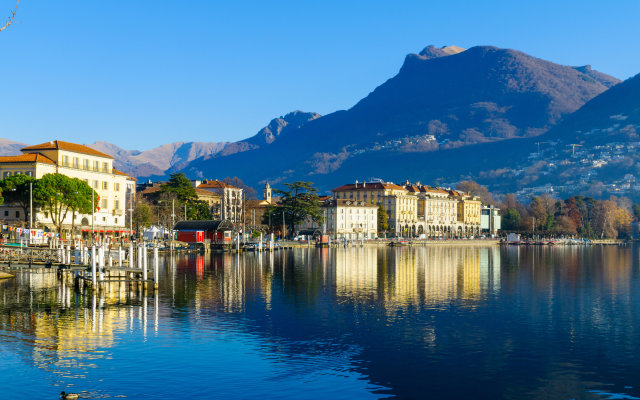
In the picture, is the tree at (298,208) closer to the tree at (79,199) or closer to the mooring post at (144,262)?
the tree at (79,199)

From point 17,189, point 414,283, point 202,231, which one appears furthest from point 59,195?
point 414,283

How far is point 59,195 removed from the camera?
93.0m

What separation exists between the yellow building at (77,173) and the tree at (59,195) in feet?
7.00

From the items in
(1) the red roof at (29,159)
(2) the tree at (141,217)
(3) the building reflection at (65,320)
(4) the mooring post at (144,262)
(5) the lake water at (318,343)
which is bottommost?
(5) the lake water at (318,343)

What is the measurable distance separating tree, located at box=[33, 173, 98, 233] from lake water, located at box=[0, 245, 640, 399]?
36823mm

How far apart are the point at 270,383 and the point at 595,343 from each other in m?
17.0

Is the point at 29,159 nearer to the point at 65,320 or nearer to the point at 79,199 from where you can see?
the point at 79,199

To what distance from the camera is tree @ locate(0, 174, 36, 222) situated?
93562 mm

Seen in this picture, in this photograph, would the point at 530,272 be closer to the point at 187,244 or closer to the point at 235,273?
the point at 235,273

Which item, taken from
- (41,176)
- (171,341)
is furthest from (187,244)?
(171,341)

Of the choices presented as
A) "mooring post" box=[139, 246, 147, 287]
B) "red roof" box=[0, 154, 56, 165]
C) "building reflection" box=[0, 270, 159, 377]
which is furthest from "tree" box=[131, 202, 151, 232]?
"building reflection" box=[0, 270, 159, 377]

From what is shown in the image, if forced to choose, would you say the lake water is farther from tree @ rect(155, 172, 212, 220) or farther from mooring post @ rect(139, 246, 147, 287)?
tree @ rect(155, 172, 212, 220)

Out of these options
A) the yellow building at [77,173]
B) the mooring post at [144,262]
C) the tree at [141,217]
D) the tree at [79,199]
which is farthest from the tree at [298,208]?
the mooring post at [144,262]

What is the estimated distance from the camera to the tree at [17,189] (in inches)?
3684
